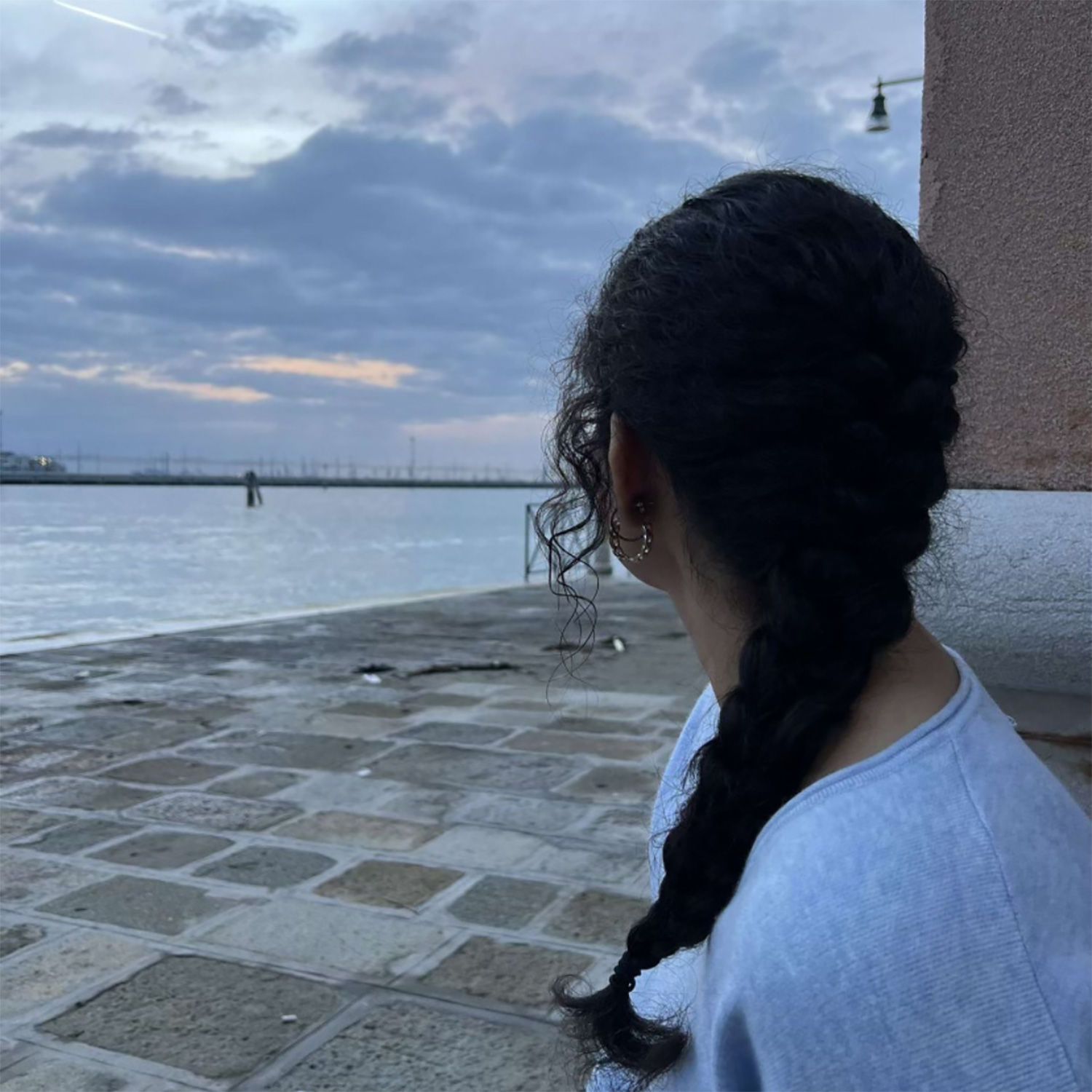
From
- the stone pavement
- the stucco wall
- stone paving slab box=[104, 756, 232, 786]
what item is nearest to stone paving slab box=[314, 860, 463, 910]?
the stone pavement

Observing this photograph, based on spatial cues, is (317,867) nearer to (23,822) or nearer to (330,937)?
(330,937)

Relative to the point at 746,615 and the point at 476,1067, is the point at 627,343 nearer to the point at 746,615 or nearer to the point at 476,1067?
the point at 746,615

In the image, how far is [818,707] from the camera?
2.34 feet

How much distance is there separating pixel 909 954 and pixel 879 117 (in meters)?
11.6

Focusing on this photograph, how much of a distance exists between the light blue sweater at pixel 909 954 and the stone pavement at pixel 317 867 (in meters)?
1.19

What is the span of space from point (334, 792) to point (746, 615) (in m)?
3.07

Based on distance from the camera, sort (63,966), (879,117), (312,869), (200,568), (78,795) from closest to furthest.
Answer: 1. (63,966)
2. (312,869)
3. (78,795)
4. (879,117)
5. (200,568)

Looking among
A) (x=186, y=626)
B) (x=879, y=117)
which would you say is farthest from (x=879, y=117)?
(x=186, y=626)

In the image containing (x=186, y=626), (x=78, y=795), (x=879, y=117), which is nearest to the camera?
(x=78, y=795)

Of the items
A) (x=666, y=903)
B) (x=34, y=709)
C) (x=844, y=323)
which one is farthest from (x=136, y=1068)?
(x=34, y=709)

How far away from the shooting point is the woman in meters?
0.60

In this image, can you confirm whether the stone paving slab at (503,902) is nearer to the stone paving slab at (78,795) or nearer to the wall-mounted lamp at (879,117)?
the stone paving slab at (78,795)

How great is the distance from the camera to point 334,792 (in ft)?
12.0

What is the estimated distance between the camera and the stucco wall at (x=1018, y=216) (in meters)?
2.04
